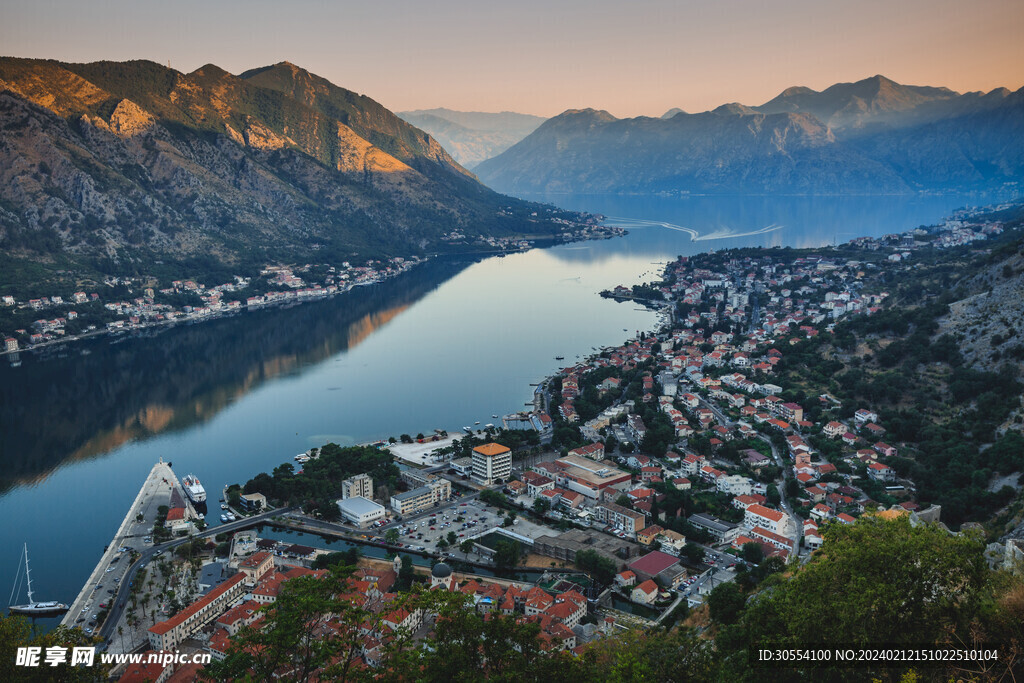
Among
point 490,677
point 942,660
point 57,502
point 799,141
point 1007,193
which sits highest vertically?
point 799,141

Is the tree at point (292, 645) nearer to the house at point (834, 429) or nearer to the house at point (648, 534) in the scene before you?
the house at point (648, 534)

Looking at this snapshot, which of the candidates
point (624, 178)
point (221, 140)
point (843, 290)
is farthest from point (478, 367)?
point (624, 178)

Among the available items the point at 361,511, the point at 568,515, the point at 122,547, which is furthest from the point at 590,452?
the point at 122,547

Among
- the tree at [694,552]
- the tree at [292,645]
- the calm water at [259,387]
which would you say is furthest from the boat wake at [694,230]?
the tree at [292,645]

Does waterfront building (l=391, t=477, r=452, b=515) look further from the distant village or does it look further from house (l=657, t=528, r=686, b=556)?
the distant village

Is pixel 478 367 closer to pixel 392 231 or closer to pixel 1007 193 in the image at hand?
pixel 392 231
